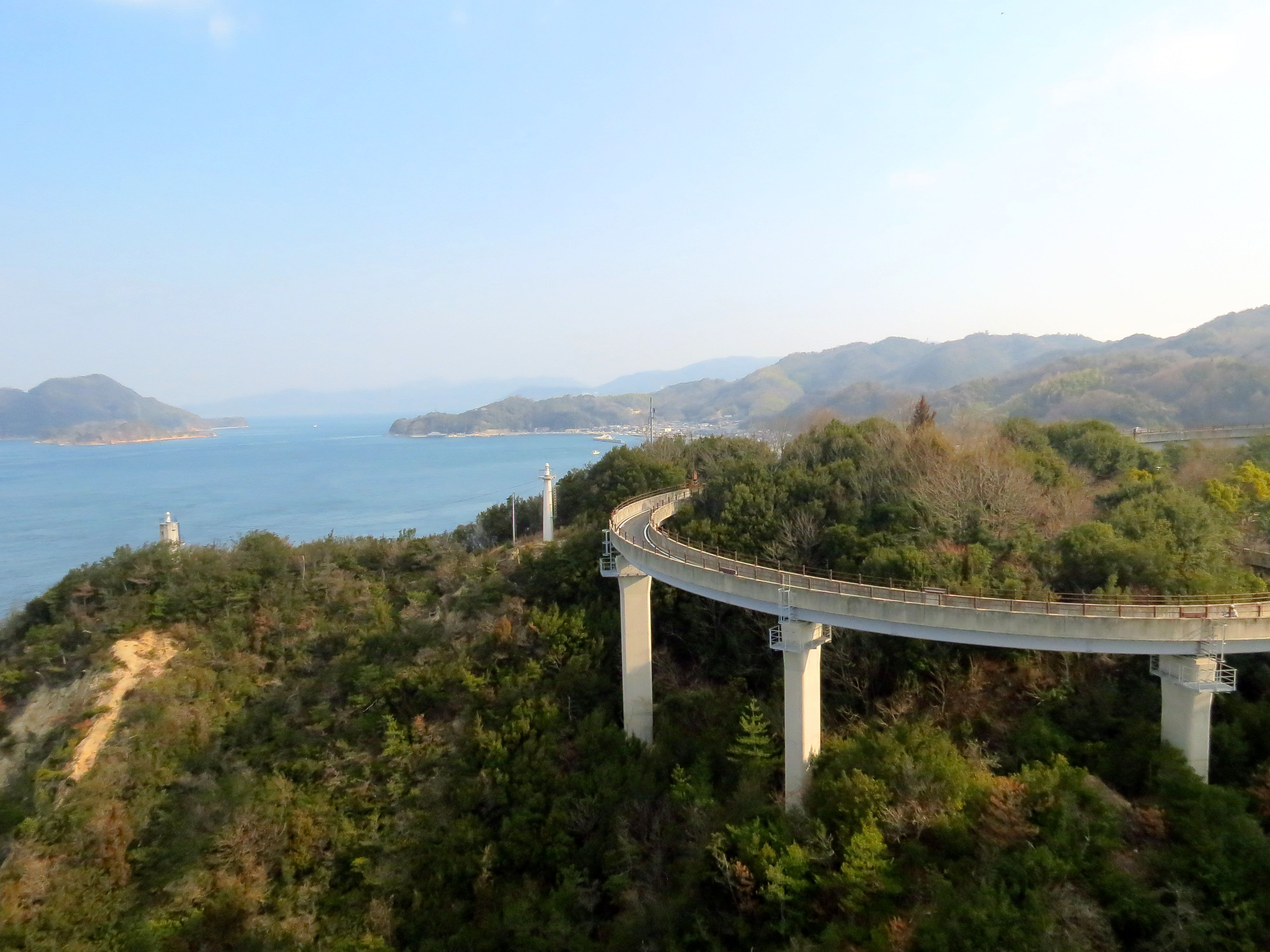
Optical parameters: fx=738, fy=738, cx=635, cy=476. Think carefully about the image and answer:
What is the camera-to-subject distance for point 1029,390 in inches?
3696

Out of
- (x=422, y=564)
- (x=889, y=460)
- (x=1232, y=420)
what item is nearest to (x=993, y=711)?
(x=889, y=460)

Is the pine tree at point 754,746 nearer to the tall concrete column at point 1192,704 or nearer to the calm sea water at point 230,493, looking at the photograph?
the tall concrete column at point 1192,704

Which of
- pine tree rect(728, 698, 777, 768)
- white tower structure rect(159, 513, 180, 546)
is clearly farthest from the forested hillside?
white tower structure rect(159, 513, 180, 546)

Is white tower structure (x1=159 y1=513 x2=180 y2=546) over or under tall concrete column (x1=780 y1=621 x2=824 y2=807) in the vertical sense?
over

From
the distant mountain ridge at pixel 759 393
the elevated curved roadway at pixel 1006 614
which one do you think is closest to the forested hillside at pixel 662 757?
the elevated curved roadway at pixel 1006 614

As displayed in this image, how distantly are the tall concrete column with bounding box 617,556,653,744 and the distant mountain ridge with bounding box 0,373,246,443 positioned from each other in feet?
593

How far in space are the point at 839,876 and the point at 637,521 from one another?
16.0m

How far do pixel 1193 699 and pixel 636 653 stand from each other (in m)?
14.2

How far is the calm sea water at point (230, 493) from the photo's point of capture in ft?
209

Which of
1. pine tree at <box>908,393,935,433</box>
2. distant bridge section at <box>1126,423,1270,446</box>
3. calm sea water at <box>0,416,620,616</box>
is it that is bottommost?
calm sea water at <box>0,416,620,616</box>

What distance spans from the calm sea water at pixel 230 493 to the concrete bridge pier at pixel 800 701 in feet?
156

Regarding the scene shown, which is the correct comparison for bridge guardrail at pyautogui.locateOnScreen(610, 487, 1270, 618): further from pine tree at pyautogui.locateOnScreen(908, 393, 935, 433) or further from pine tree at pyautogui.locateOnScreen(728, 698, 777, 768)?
pine tree at pyautogui.locateOnScreen(908, 393, 935, 433)

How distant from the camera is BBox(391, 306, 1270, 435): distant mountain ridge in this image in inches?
2525

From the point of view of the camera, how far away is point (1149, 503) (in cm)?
2289
